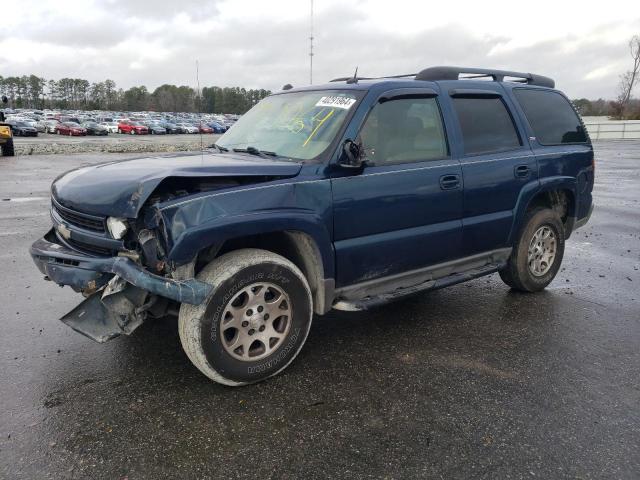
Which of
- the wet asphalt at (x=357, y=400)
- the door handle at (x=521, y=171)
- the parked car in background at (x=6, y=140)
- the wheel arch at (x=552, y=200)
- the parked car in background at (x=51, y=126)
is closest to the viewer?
the wet asphalt at (x=357, y=400)

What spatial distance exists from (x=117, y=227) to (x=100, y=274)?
0.31 m

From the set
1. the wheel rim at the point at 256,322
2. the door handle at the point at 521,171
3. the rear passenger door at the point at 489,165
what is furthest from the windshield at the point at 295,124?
the door handle at the point at 521,171

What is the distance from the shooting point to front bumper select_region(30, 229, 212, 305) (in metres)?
2.78

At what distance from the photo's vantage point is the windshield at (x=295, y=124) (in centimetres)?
358

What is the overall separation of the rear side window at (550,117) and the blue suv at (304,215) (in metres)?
0.03

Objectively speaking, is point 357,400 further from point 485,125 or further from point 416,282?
point 485,125

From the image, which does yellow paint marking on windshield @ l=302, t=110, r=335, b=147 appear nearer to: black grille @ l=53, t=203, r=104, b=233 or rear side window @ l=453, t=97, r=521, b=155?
rear side window @ l=453, t=97, r=521, b=155

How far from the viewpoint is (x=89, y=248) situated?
10.5 feet

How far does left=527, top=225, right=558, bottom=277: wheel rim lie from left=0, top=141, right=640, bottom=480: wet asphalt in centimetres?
36

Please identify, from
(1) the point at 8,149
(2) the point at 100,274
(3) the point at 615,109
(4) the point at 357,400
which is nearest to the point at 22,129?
(1) the point at 8,149

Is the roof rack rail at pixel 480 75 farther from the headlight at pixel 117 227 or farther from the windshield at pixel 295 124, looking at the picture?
the headlight at pixel 117 227

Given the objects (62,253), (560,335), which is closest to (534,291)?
(560,335)

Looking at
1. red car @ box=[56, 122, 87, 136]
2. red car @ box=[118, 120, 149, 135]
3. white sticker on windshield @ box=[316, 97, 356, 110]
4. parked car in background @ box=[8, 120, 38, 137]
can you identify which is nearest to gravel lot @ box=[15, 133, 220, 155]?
parked car in background @ box=[8, 120, 38, 137]

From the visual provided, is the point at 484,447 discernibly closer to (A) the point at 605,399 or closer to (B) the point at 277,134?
(A) the point at 605,399
